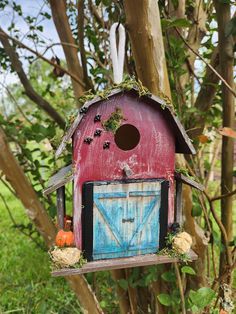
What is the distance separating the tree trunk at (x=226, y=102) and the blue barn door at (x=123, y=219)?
24.6 inches

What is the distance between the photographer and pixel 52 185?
1.11 metres

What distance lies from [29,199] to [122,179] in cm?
53

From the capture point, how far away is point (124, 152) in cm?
118

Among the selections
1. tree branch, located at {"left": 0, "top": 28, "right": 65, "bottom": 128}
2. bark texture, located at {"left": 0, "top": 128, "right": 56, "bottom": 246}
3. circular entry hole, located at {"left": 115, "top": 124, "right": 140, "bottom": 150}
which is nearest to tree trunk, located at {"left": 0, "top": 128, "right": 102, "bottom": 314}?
bark texture, located at {"left": 0, "top": 128, "right": 56, "bottom": 246}

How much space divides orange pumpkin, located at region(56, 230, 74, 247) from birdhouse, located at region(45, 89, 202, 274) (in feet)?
0.11

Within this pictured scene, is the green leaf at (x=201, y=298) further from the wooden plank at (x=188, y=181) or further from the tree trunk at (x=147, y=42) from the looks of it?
the tree trunk at (x=147, y=42)

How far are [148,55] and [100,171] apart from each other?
0.41 meters

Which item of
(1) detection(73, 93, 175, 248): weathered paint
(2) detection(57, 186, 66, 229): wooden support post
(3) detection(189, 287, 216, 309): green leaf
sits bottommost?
(3) detection(189, 287, 216, 309): green leaf

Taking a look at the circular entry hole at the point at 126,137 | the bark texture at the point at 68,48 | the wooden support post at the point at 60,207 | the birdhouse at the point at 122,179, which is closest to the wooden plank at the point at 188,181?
the birdhouse at the point at 122,179

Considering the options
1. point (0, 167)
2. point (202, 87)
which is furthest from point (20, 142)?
point (202, 87)

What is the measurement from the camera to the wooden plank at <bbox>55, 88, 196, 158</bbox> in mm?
1068

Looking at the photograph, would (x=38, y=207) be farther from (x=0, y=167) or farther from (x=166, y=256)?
(x=166, y=256)

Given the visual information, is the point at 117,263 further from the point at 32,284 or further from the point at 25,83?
the point at 32,284

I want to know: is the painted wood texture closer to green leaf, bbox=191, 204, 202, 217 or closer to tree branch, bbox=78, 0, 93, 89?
green leaf, bbox=191, 204, 202, 217
